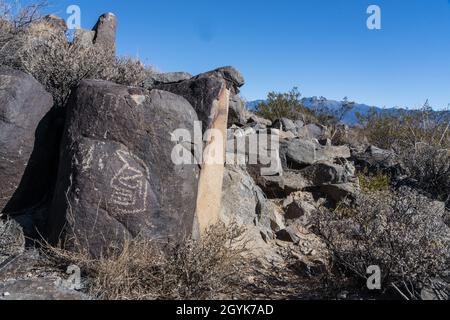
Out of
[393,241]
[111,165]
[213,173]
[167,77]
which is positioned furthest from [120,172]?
[167,77]

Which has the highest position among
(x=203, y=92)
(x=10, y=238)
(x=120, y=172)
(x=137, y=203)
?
(x=203, y=92)

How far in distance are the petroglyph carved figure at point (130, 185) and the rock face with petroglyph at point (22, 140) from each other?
3.59ft

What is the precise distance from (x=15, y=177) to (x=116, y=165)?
1.17 meters

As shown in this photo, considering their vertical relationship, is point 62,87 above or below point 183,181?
above

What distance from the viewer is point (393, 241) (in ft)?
11.5

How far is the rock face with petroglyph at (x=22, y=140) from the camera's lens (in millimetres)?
3883

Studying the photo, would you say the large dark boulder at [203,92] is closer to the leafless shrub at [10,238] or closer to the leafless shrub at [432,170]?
the leafless shrub at [10,238]

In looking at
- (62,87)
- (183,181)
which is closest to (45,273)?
(183,181)

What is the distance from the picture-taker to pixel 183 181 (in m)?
3.67

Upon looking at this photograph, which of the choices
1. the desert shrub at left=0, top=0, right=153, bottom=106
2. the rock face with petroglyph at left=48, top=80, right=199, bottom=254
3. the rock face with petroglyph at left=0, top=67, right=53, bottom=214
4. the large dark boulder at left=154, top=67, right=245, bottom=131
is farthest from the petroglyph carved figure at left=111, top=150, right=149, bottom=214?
the desert shrub at left=0, top=0, right=153, bottom=106

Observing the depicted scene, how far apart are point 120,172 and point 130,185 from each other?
0.14m

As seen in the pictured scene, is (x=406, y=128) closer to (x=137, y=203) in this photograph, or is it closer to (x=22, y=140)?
(x=137, y=203)

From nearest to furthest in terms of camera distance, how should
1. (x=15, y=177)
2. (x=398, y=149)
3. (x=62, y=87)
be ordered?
(x=15, y=177)
(x=62, y=87)
(x=398, y=149)
